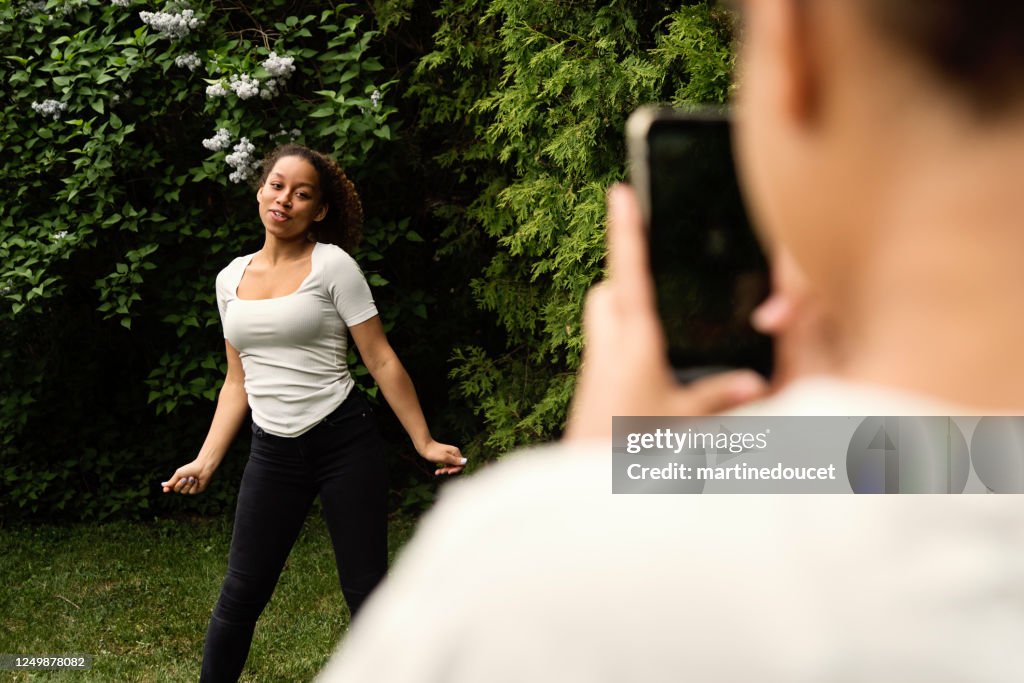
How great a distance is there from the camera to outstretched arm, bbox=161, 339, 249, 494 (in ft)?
10.5

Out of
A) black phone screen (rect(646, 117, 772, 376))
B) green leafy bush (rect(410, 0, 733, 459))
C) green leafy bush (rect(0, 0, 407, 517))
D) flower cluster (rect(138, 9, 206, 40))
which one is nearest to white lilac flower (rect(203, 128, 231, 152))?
green leafy bush (rect(0, 0, 407, 517))

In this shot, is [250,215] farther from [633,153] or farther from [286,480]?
[633,153]

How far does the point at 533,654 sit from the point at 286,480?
9.00ft

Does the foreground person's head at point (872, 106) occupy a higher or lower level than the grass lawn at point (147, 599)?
higher

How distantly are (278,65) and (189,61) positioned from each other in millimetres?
497

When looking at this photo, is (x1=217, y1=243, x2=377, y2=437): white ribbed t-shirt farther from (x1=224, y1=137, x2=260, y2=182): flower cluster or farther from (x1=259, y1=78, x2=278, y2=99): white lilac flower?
(x1=259, y1=78, x2=278, y2=99): white lilac flower

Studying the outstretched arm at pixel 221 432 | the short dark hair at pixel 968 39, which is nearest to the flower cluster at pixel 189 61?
the outstretched arm at pixel 221 432

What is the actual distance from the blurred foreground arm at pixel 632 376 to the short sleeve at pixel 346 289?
2.56 meters

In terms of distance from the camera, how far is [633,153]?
69 centimetres

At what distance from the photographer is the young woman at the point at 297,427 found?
3.03m

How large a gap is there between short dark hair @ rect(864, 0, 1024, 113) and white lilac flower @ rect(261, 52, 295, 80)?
4.92 meters

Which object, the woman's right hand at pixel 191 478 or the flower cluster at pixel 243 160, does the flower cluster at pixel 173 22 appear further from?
the woman's right hand at pixel 191 478

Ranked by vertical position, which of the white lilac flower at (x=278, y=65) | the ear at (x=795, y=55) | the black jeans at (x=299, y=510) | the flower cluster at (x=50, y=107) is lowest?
the black jeans at (x=299, y=510)

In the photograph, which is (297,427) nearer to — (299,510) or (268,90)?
(299,510)
